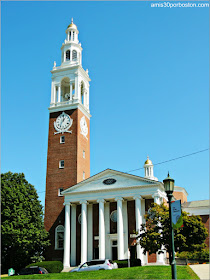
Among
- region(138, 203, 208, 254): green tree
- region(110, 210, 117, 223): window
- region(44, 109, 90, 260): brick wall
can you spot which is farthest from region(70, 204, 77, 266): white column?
region(138, 203, 208, 254): green tree

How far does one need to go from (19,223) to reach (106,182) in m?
12.9

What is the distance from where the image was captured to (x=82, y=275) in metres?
29.4

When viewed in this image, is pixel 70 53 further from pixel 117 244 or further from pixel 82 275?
pixel 82 275

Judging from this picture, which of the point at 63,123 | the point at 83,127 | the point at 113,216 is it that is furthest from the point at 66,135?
the point at 113,216

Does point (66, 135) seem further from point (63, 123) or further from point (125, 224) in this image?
point (125, 224)

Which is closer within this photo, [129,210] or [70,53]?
[129,210]

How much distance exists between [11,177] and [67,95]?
68.3 feet

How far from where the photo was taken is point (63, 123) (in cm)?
5675

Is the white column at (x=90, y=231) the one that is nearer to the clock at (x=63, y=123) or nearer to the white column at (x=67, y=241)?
the white column at (x=67, y=241)

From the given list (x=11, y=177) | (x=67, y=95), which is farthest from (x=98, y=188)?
(x=67, y=95)

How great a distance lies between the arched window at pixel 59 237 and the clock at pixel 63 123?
48.9ft

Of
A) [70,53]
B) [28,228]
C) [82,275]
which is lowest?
[82,275]

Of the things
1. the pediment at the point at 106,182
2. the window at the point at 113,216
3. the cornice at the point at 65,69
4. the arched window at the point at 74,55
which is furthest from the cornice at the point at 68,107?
the window at the point at 113,216

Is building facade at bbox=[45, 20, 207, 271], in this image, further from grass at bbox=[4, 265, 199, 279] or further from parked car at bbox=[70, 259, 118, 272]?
grass at bbox=[4, 265, 199, 279]
